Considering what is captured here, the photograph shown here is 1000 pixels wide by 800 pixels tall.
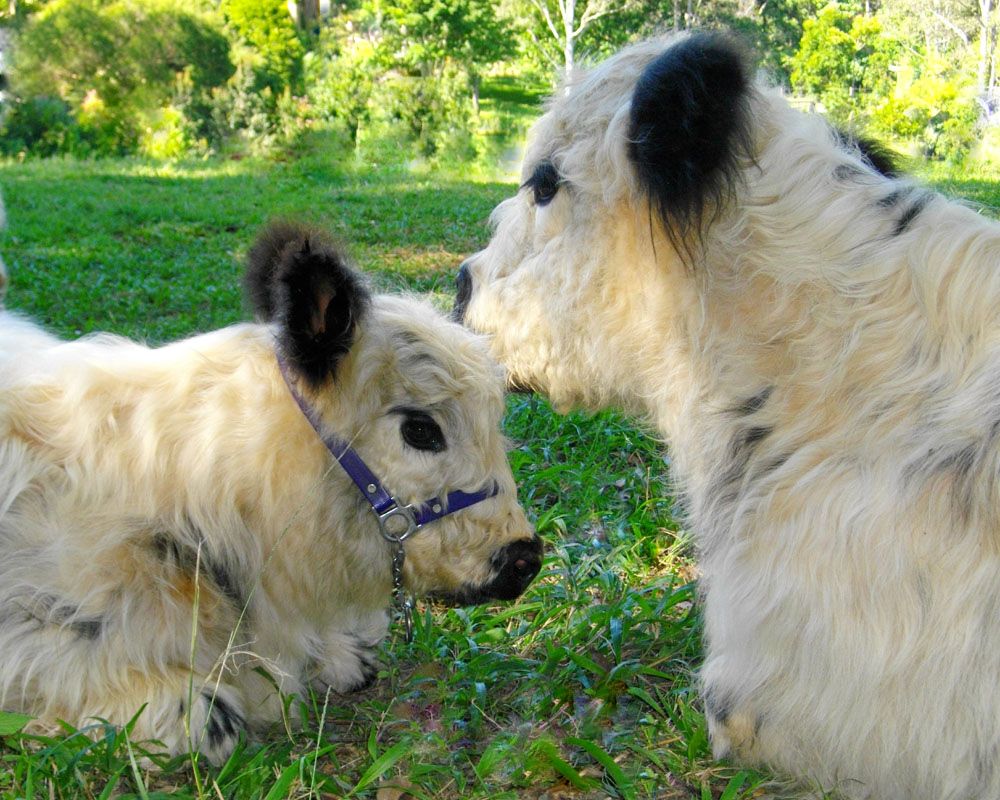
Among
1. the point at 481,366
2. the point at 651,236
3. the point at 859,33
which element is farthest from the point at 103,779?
→ the point at 859,33

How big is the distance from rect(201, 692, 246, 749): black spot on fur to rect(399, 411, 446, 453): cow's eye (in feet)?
2.86

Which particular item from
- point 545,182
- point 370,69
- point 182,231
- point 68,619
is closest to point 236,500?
point 68,619

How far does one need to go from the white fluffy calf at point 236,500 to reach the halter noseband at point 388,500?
0.05ft

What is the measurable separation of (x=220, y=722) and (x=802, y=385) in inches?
69.9

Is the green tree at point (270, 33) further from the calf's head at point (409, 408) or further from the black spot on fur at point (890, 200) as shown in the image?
the black spot on fur at point (890, 200)

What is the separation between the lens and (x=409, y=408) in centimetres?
288

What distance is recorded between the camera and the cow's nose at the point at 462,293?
348 centimetres

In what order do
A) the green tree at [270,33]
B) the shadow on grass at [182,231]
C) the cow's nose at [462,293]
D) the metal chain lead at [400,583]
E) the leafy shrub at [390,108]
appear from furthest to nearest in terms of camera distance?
the green tree at [270,33]
the leafy shrub at [390,108]
the shadow on grass at [182,231]
the cow's nose at [462,293]
the metal chain lead at [400,583]

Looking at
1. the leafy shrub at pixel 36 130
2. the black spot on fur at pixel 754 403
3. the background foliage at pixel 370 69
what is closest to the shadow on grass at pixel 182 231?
the black spot on fur at pixel 754 403

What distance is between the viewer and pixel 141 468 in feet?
9.29

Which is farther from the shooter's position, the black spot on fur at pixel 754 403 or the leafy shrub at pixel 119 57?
the leafy shrub at pixel 119 57

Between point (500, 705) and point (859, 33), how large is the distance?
2692 cm

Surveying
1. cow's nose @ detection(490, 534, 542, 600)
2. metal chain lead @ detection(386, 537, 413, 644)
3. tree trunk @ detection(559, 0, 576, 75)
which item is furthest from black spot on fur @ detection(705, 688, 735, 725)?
tree trunk @ detection(559, 0, 576, 75)

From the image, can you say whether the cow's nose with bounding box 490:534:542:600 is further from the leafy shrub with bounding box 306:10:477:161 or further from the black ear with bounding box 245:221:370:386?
the leafy shrub with bounding box 306:10:477:161
